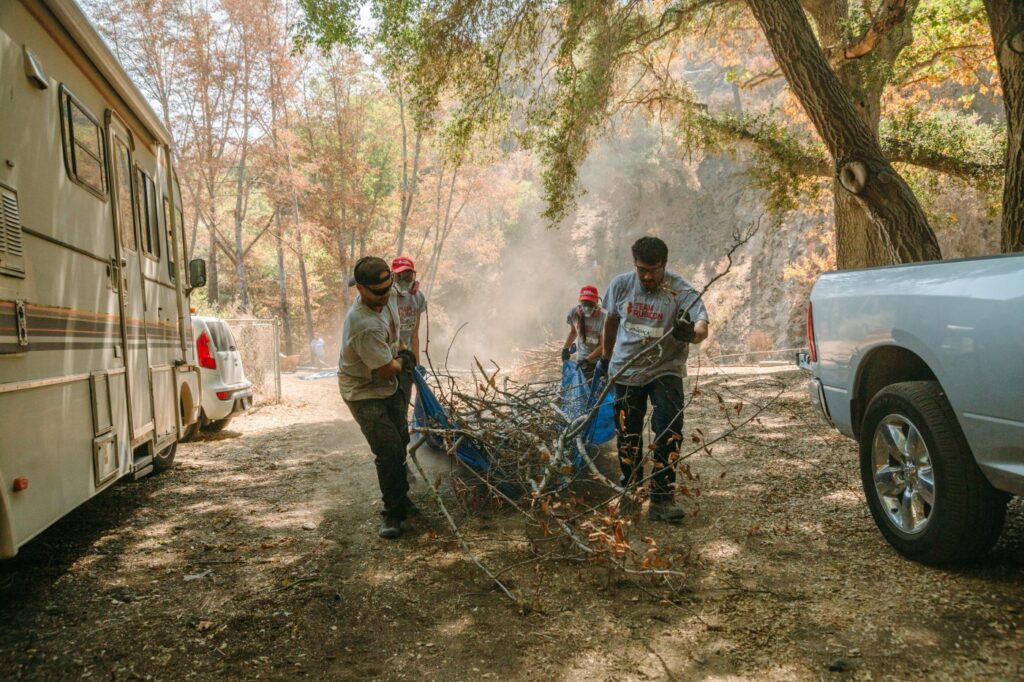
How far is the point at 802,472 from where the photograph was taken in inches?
214

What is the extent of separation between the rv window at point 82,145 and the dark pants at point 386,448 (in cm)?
199

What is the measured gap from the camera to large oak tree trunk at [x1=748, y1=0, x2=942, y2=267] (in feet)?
21.3

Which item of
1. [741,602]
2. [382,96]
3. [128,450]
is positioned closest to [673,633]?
[741,602]

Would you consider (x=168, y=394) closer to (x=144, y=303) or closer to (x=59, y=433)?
(x=144, y=303)

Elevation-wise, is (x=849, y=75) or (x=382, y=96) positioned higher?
(x=382, y=96)

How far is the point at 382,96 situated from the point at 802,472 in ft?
63.8

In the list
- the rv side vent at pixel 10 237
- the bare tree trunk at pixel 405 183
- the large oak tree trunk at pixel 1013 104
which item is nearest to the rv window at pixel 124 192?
the rv side vent at pixel 10 237

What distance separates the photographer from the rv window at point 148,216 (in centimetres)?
524

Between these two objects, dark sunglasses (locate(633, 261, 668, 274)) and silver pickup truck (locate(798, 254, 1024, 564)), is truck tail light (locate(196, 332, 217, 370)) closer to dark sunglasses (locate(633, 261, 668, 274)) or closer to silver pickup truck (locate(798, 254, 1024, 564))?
dark sunglasses (locate(633, 261, 668, 274))

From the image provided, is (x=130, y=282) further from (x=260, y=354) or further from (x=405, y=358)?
(x=260, y=354)

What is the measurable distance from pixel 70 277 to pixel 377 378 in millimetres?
1737

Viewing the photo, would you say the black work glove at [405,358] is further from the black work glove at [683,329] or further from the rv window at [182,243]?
the rv window at [182,243]

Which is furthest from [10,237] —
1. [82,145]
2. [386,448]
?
[386,448]

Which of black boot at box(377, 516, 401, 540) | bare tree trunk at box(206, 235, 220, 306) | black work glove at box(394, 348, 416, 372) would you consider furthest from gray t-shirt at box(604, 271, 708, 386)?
→ bare tree trunk at box(206, 235, 220, 306)
